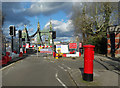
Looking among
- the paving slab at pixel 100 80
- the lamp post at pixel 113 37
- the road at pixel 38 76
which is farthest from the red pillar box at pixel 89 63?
the lamp post at pixel 113 37

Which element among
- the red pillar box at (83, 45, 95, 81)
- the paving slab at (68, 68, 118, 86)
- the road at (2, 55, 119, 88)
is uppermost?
the red pillar box at (83, 45, 95, 81)

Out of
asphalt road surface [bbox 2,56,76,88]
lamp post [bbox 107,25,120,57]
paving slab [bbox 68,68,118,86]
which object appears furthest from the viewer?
lamp post [bbox 107,25,120,57]

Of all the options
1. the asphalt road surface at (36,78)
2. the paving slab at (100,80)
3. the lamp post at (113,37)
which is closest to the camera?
the paving slab at (100,80)

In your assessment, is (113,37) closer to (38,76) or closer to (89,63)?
(89,63)

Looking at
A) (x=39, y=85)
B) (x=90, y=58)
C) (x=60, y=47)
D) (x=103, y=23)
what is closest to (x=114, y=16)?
(x=103, y=23)

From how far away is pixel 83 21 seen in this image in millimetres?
25953

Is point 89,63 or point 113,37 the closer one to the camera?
point 89,63

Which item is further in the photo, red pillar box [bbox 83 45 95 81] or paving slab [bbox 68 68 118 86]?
red pillar box [bbox 83 45 95 81]

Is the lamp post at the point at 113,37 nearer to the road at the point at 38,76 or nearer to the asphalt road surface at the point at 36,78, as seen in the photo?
the road at the point at 38,76

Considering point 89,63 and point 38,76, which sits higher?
point 89,63

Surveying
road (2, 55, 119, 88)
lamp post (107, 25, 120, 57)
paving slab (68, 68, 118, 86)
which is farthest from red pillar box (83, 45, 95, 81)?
lamp post (107, 25, 120, 57)

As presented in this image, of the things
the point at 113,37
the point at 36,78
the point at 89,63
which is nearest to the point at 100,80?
the point at 89,63

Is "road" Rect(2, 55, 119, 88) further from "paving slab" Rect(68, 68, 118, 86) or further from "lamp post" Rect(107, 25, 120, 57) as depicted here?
"lamp post" Rect(107, 25, 120, 57)

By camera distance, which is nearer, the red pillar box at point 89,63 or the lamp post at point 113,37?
the red pillar box at point 89,63
